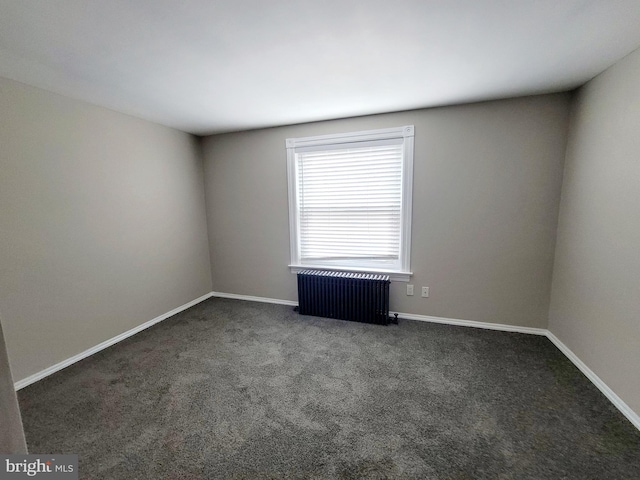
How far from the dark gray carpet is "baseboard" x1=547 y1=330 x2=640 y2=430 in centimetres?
4

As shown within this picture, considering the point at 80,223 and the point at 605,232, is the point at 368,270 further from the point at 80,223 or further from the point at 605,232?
the point at 80,223

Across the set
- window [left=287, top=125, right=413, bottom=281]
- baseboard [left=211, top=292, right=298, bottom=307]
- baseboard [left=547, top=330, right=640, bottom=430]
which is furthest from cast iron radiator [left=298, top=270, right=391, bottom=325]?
baseboard [left=547, top=330, right=640, bottom=430]

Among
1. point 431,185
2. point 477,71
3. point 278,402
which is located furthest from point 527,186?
point 278,402

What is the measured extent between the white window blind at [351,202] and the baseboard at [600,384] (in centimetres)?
163

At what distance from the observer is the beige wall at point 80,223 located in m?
1.98

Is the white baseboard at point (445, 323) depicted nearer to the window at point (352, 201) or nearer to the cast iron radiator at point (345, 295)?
the cast iron radiator at point (345, 295)

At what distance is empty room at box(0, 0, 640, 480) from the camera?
4.63 feet

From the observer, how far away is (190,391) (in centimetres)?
195

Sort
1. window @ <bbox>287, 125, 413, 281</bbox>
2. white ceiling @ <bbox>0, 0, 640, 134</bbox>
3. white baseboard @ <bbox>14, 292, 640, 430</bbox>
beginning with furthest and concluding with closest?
window @ <bbox>287, 125, 413, 281</bbox> < white baseboard @ <bbox>14, 292, 640, 430</bbox> < white ceiling @ <bbox>0, 0, 640, 134</bbox>

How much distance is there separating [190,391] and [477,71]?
3.17m

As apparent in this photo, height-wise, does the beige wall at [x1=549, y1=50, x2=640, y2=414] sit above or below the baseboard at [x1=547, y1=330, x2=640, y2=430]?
above

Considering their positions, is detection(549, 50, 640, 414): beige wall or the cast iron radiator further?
the cast iron radiator

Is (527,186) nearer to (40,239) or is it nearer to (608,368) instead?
(608,368)
